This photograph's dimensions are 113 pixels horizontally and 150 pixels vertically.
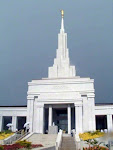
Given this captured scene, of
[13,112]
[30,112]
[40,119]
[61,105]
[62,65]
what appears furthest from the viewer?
[62,65]

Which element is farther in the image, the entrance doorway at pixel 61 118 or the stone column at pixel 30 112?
the entrance doorway at pixel 61 118

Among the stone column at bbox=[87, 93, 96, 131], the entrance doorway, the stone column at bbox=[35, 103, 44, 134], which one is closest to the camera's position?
the stone column at bbox=[87, 93, 96, 131]

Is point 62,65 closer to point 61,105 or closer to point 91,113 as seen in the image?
point 61,105

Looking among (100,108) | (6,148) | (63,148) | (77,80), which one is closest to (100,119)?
(100,108)

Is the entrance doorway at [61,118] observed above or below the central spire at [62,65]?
below

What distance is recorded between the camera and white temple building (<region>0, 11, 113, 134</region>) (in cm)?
3822

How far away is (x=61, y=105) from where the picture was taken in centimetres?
4034

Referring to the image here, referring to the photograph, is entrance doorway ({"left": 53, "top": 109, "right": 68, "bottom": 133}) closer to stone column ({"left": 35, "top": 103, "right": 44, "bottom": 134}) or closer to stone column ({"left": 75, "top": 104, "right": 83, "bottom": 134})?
stone column ({"left": 35, "top": 103, "right": 44, "bottom": 134})

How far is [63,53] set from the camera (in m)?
46.5

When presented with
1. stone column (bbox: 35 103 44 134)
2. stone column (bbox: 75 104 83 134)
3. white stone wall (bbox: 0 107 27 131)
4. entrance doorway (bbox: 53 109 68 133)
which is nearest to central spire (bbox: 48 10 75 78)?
entrance doorway (bbox: 53 109 68 133)

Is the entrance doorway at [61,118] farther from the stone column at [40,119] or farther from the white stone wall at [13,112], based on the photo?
the white stone wall at [13,112]

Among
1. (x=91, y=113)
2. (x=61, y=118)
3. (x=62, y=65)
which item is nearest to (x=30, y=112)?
(x=61, y=118)

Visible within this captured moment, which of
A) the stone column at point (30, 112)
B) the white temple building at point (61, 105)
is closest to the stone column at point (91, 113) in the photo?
the white temple building at point (61, 105)

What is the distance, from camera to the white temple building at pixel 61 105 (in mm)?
38219
